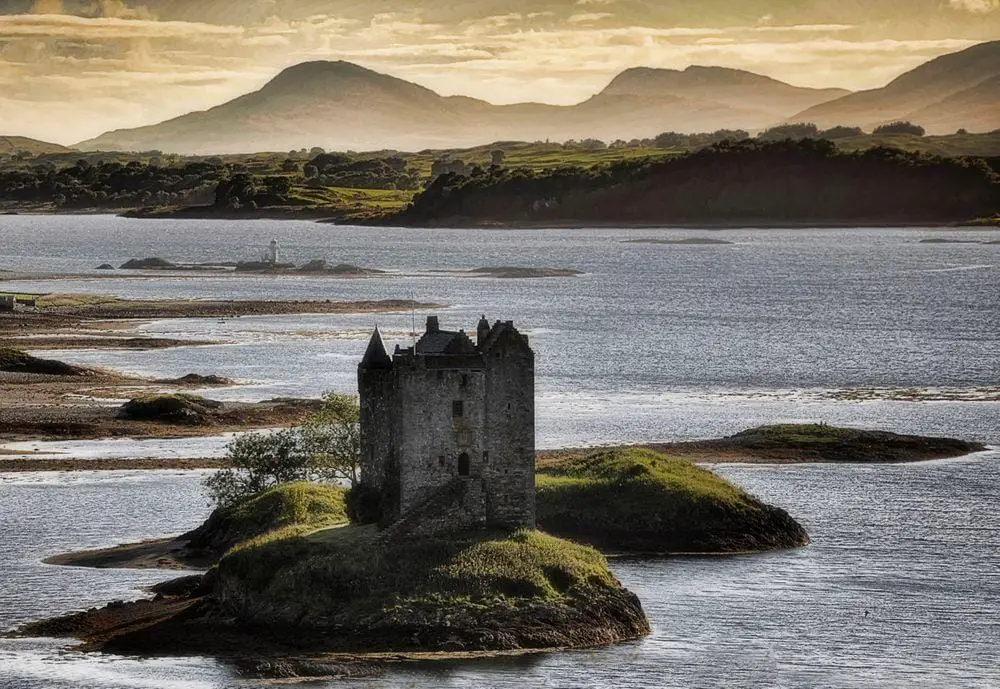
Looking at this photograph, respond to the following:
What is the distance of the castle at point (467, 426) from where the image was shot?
64125 millimetres

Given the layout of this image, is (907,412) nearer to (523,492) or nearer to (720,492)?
(720,492)

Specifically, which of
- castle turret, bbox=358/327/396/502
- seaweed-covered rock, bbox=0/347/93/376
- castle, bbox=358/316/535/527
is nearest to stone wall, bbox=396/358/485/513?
castle, bbox=358/316/535/527

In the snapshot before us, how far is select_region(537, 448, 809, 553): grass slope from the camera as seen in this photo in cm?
7719

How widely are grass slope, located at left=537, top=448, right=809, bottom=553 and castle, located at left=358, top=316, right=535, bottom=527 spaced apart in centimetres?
1170

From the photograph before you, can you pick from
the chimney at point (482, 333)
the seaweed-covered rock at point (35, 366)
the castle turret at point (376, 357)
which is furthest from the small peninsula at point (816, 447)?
the seaweed-covered rock at point (35, 366)

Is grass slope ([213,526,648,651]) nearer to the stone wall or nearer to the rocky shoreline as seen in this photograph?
the stone wall

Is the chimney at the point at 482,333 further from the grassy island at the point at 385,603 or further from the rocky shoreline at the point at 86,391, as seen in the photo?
the rocky shoreline at the point at 86,391

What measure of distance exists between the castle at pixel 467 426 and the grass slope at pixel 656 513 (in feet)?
38.4

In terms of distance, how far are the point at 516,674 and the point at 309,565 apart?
320 inches

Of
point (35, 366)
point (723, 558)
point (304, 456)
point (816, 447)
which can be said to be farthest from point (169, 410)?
point (723, 558)

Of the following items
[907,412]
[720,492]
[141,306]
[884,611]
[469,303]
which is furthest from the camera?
[469,303]

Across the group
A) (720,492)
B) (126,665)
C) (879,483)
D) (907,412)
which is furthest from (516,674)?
(907,412)

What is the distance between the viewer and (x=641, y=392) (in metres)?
129

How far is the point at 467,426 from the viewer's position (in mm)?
64688
